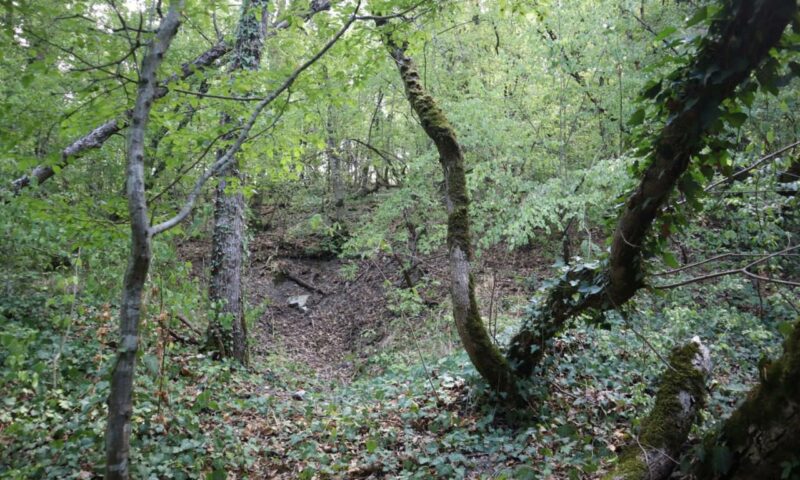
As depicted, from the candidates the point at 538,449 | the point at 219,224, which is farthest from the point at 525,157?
the point at 538,449

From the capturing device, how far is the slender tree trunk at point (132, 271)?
2.41 metres

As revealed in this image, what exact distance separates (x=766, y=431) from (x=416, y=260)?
8434 millimetres

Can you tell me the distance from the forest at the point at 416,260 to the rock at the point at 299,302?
2.99 ft

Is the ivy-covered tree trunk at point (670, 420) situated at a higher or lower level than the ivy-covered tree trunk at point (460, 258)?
lower

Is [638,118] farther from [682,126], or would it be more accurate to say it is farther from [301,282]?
[301,282]

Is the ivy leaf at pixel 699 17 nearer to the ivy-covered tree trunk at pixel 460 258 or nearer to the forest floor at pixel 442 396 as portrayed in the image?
the forest floor at pixel 442 396

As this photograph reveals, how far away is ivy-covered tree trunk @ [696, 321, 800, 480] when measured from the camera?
200 cm

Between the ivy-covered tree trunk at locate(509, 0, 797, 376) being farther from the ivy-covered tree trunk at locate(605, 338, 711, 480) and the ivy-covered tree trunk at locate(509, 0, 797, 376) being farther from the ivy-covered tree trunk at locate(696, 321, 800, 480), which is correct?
the ivy-covered tree trunk at locate(696, 321, 800, 480)

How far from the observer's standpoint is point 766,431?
2.11 metres

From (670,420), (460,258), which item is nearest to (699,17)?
(670,420)

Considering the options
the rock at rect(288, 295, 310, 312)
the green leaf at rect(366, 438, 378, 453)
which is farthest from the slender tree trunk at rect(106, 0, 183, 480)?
the rock at rect(288, 295, 310, 312)

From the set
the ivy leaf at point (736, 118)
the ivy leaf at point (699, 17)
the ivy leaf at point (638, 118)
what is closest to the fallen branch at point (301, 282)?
the ivy leaf at point (638, 118)

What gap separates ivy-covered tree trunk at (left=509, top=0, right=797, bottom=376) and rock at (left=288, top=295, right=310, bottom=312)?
26.2ft

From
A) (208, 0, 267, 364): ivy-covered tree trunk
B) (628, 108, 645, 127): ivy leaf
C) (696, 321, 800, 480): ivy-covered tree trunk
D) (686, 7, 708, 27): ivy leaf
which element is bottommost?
(696, 321, 800, 480): ivy-covered tree trunk
